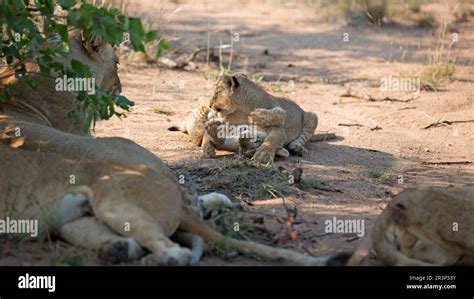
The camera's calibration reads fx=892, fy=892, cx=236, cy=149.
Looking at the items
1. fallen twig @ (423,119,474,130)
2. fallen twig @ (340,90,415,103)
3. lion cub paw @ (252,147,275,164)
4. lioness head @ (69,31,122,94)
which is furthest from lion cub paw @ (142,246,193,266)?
fallen twig @ (340,90,415,103)

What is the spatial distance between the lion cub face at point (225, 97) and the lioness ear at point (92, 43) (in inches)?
50.3

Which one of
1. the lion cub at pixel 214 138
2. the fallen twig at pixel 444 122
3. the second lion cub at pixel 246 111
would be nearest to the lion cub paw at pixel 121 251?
the lion cub at pixel 214 138

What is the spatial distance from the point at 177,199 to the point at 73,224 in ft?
2.16

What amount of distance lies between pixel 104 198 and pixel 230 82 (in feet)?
9.84

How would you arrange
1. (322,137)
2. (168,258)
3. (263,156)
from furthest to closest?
(322,137), (263,156), (168,258)

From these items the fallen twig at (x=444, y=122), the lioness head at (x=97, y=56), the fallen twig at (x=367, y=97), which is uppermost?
the lioness head at (x=97, y=56)

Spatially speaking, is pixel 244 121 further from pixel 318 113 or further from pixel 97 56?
pixel 318 113

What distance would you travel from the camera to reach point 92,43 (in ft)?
23.9

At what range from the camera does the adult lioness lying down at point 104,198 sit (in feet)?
17.0

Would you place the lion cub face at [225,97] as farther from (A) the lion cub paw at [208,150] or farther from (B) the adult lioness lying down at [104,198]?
(B) the adult lioness lying down at [104,198]

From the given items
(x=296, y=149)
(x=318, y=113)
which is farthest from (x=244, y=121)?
(x=318, y=113)

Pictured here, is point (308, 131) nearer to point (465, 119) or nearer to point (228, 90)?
point (228, 90)

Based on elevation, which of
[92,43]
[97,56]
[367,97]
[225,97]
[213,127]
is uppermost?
[92,43]

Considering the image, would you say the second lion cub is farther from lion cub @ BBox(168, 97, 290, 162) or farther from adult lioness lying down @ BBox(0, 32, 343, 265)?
adult lioness lying down @ BBox(0, 32, 343, 265)
